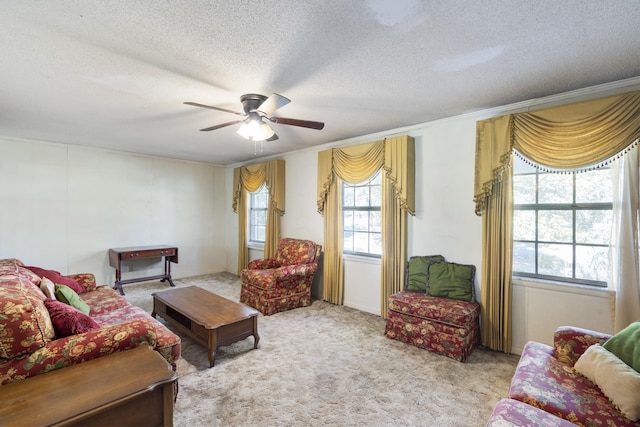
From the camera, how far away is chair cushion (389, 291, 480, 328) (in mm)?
2695

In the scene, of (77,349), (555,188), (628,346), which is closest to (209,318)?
(77,349)

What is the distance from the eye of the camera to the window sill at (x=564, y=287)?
2451mm

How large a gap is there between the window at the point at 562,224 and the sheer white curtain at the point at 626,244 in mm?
185

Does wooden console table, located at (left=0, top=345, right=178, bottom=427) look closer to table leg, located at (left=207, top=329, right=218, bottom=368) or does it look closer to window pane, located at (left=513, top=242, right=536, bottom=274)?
table leg, located at (left=207, top=329, right=218, bottom=368)

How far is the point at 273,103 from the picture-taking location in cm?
231

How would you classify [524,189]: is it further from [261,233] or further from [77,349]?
[261,233]

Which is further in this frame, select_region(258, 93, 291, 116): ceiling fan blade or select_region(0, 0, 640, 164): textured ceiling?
select_region(258, 93, 291, 116): ceiling fan blade

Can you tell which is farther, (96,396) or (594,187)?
(594,187)

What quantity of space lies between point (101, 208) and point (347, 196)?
4.32 metres

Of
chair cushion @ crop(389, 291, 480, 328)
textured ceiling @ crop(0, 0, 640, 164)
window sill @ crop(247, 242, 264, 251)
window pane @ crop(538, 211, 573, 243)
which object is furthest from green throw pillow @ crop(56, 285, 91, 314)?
window pane @ crop(538, 211, 573, 243)

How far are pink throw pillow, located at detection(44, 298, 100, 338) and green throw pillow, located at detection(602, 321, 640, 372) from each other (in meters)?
3.10

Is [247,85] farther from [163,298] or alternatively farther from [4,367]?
[163,298]

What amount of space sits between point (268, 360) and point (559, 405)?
2141mm

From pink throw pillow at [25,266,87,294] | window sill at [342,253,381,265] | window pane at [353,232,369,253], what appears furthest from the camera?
window pane at [353,232,369,253]
